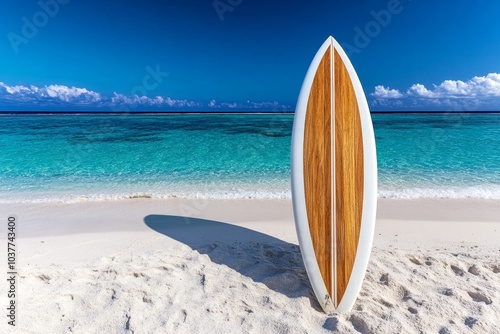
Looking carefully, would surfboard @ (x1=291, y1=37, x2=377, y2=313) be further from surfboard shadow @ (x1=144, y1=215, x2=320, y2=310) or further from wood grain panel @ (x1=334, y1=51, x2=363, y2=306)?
surfboard shadow @ (x1=144, y1=215, x2=320, y2=310)

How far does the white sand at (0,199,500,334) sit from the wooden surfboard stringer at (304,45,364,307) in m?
0.33

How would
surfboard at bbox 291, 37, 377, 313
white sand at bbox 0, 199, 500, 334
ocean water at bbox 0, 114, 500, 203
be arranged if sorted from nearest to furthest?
white sand at bbox 0, 199, 500, 334, surfboard at bbox 291, 37, 377, 313, ocean water at bbox 0, 114, 500, 203

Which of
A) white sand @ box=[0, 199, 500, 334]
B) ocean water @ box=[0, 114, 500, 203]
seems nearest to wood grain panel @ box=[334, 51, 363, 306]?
white sand @ box=[0, 199, 500, 334]

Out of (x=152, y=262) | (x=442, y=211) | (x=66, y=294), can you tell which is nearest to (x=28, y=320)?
(x=66, y=294)

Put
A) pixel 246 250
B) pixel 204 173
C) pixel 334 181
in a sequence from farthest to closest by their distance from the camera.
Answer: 1. pixel 204 173
2. pixel 246 250
3. pixel 334 181

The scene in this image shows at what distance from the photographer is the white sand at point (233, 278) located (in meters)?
2.24

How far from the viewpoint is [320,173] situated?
274cm

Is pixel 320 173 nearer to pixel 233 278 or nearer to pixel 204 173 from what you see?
pixel 233 278

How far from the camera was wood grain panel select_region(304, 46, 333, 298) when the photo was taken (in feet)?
8.71

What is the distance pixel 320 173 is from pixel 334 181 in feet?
0.44

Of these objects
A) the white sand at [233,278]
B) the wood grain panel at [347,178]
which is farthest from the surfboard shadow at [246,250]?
the wood grain panel at [347,178]

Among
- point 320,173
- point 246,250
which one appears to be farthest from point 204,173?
point 320,173

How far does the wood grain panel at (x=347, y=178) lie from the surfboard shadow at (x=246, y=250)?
16.8 inches

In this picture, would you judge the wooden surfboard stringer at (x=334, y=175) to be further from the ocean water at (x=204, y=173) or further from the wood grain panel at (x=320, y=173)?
the ocean water at (x=204, y=173)
